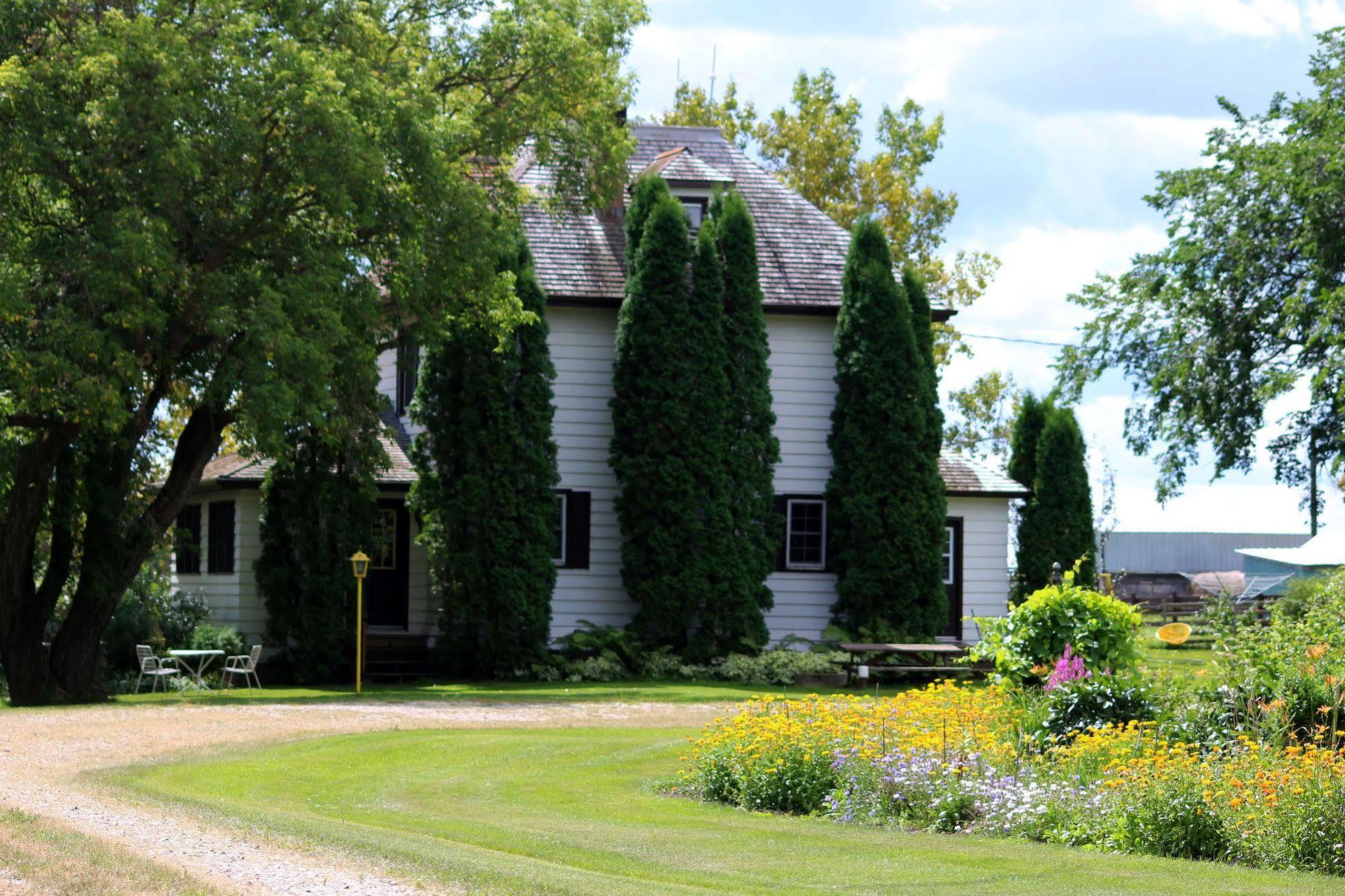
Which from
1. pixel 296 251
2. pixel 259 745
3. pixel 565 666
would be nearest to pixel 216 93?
pixel 296 251

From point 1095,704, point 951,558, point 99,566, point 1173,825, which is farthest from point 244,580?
point 1173,825

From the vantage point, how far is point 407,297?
22406 mm

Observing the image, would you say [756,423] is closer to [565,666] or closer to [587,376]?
[587,376]

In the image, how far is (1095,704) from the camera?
40.2 feet

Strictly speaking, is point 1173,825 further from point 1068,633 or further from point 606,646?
point 606,646

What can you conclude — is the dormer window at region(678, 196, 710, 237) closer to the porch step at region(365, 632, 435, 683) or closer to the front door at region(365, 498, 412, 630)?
the front door at region(365, 498, 412, 630)

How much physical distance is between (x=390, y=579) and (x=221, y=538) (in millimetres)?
3391

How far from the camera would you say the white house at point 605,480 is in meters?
27.1

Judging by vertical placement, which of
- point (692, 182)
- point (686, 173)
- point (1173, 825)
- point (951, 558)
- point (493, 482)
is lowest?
point (1173, 825)

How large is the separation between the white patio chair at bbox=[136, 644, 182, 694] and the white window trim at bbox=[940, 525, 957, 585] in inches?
544

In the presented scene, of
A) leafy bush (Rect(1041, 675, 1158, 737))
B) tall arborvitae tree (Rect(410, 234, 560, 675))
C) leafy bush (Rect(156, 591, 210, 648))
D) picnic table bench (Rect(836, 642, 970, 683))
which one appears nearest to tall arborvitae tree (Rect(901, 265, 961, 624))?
picnic table bench (Rect(836, 642, 970, 683))

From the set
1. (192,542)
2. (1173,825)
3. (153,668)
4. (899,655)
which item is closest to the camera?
(1173,825)

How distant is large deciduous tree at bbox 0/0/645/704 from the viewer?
19109 mm

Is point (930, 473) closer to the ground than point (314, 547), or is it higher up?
higher up
